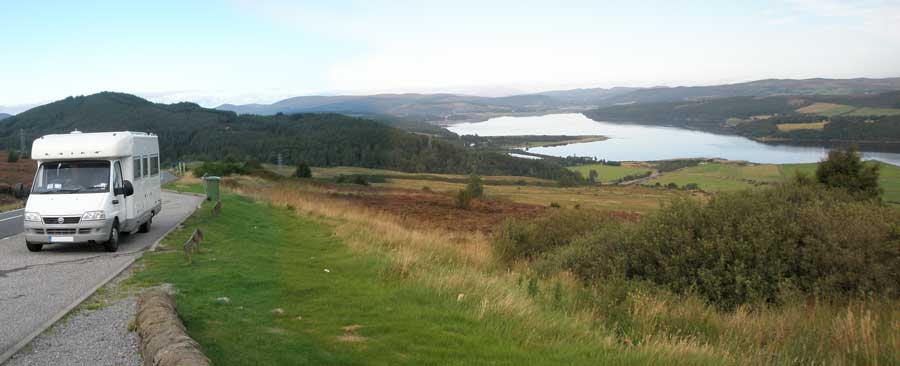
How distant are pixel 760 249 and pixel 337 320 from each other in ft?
24.8

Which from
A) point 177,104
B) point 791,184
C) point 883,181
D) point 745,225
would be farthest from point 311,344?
point 177,104

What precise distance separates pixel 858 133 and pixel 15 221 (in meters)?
90.5

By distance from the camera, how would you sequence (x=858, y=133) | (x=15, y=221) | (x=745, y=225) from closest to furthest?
(x=745, y=225), (x=15, y=221), (x=858, y=133)

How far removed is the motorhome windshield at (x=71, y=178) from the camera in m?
13.3

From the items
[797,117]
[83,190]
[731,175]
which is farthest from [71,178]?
[797,117]

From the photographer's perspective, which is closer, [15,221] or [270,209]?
[15,221]

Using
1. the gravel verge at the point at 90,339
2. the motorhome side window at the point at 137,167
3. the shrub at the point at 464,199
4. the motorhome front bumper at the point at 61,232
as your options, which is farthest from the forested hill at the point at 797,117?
the gravel verge at the point at 90,339

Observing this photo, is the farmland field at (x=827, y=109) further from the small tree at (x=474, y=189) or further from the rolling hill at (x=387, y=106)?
the small tree at (x=474, y=189)

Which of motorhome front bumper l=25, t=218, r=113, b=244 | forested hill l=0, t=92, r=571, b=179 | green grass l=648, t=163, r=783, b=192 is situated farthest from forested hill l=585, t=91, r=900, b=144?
motorhome front bumper l=25, t=218, r=113, b=244

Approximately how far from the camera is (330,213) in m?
24.2

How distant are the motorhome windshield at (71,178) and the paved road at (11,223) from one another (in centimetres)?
374

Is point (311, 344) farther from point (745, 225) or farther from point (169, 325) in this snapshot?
point (745, 225)

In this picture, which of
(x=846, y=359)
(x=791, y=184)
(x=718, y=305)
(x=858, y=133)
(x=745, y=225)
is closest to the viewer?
(x=846, y=359)

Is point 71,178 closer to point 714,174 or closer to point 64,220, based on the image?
point 64,220
